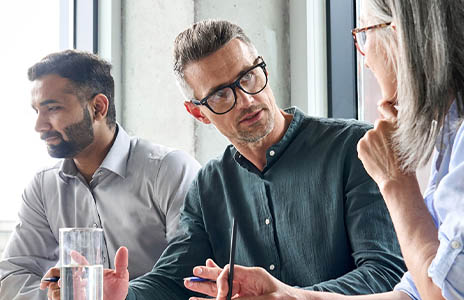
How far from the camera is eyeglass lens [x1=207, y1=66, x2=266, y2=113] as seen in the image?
1.89 meters

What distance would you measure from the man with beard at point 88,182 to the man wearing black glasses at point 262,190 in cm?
35

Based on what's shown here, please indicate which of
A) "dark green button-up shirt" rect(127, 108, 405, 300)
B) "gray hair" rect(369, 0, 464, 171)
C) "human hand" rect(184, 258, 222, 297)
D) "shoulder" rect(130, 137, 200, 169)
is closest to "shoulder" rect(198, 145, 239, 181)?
"dark green button-up shirt" rect(127, 108, 405, 300)

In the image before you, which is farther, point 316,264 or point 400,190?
point 316,264

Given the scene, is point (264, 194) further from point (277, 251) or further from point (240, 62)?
point (240, 62)

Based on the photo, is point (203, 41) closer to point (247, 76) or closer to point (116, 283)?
point (247, 76)

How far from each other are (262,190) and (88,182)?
95 cm

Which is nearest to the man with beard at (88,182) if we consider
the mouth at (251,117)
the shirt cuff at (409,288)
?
the mouth at (251,117)

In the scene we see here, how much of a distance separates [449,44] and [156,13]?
2.16 metres

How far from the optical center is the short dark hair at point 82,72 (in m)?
2.59

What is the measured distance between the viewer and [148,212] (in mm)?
2348

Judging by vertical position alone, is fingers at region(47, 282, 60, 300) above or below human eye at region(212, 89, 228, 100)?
below

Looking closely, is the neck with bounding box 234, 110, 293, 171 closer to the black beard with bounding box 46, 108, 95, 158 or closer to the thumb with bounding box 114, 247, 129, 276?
the thumb with bounding box 114, 247, 129, 276

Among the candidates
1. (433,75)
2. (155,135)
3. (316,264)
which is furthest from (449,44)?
(155,135)

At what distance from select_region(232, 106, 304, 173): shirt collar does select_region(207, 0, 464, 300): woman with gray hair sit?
0.74m
